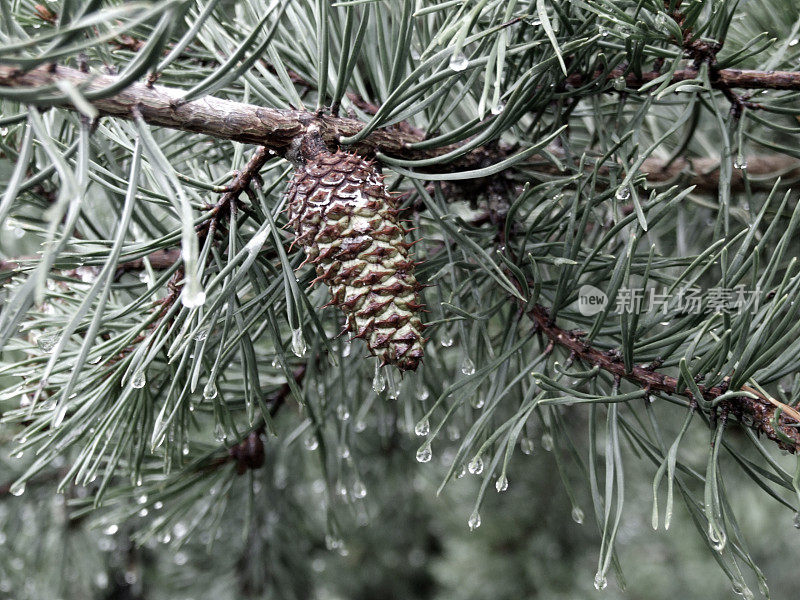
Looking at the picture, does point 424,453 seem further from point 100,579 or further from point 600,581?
point 100,579

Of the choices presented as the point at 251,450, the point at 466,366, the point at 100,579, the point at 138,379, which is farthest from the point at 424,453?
the point at 100,579

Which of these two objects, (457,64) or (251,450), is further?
(251,450)

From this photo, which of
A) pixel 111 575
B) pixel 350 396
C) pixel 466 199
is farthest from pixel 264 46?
pixel 111 575

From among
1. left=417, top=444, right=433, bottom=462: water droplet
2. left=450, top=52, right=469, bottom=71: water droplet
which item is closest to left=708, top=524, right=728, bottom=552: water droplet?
left=417, top=444, right=433, bottom=462: water droplet

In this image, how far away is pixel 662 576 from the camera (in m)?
1.32

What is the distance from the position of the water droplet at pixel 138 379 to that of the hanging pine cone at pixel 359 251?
131mm

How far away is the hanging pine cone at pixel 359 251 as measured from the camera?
40cm

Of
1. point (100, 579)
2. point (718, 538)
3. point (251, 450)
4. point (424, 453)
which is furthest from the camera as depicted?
point (100, 579)

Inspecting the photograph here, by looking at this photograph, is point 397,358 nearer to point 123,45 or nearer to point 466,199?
point 466,199

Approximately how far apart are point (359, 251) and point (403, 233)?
0.04 m

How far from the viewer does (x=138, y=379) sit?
17.4 inches

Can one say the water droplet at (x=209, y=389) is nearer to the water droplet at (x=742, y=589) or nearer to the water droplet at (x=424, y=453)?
the water droplet at (x=424, y=453)

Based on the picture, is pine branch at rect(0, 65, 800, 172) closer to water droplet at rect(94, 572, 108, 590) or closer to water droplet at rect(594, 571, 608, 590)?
water droplet at rect(594, 571, 608, 590)

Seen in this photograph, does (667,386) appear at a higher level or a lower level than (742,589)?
higher
